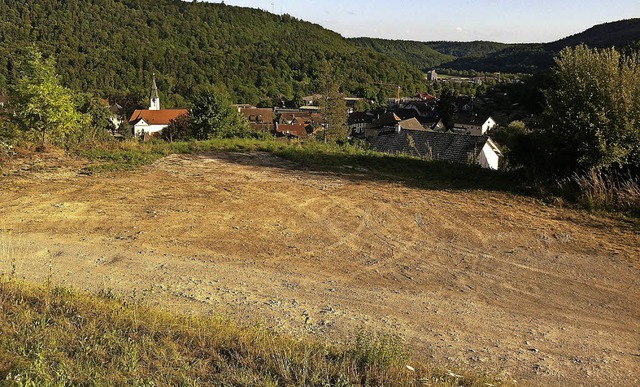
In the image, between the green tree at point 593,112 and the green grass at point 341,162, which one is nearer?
the green tree at point 593,112

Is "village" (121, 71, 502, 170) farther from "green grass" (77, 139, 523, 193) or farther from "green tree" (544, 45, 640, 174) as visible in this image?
"green tree" (544, 45, 640, 174)

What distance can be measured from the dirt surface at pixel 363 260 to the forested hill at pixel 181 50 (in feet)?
300

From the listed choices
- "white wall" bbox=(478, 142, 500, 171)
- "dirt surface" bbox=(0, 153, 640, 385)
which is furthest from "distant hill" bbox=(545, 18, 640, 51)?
"dirt surface" bbox=(0, 153, 640, 385)

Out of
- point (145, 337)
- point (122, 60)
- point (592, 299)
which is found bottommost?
point (592, 299)

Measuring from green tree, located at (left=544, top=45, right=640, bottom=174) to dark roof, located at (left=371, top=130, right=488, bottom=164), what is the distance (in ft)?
38.8

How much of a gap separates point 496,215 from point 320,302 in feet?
16.3

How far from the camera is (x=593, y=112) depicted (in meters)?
9.84

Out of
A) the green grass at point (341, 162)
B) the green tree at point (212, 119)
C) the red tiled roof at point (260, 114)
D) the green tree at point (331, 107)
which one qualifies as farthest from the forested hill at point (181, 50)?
the green grass at point (341, 162)

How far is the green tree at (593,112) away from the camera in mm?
9469

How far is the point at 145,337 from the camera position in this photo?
3.50 m

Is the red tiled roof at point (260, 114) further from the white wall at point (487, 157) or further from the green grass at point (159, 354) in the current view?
the green grass at point (159, 354)

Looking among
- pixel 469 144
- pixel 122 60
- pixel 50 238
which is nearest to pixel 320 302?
pixel 50 238

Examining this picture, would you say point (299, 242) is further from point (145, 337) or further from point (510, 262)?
point (145, 337)

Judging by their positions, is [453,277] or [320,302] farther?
[453,277]
